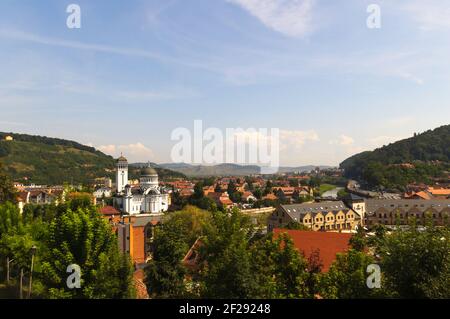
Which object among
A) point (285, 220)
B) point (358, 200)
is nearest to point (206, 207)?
point (285, 220)

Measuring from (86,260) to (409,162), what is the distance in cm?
13586

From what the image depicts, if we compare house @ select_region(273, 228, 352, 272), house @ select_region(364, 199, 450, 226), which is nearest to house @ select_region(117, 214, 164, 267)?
house @ select_region(273, 228, 352, 272)

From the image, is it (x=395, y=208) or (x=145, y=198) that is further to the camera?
(x=145, y=198)

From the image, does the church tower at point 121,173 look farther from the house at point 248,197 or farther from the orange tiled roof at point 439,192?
the orange tiled roof at point 439,192

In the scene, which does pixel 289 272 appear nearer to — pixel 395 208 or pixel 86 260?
pixel 86 260

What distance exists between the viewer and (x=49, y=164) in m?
156

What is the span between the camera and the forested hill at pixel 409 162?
104 metres

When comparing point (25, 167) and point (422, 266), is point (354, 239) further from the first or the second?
point (25, 167)

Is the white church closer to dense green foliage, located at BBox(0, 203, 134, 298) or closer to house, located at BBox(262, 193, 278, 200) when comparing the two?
house, located at BBox(262, 193, 278, 200)

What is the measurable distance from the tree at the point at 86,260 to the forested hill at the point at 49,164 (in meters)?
128

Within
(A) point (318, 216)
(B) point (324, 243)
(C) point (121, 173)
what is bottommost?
(A) point (318, 216)

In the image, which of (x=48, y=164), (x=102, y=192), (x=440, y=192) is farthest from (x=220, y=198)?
(x=48, y=164)

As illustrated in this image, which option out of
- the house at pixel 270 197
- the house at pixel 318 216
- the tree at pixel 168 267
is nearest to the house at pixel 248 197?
the house at pixel 270 197
